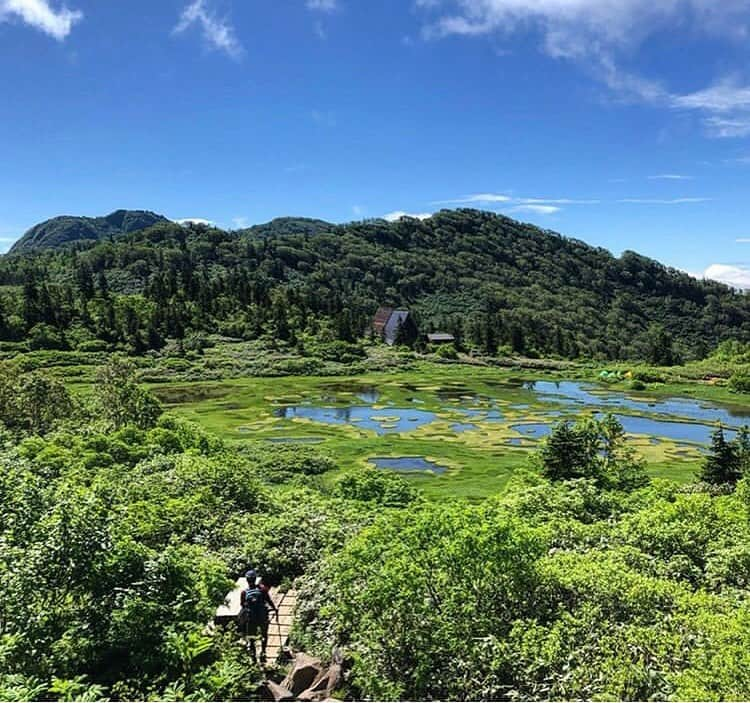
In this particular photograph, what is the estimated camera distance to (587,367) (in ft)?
396

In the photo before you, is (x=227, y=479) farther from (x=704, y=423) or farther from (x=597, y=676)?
(x=704, y=423)

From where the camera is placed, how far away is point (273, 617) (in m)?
16.7

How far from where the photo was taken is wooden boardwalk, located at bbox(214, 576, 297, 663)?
48.7ft

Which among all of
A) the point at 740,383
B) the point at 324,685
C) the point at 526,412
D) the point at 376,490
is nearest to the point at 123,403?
the point at 376,490

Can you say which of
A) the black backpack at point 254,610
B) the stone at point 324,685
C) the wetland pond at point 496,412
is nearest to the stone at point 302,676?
the stone at point 324,685

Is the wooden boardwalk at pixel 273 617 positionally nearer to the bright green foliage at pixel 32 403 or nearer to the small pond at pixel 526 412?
the bright green foliage at pixel 32 403

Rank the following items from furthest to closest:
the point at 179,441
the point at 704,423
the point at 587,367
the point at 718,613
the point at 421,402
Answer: the point at 587,367
the point at 421,402
the point at 704,423
the point at 179,441
the point at 718,613

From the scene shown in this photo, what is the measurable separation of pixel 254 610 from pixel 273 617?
3228 millimetres

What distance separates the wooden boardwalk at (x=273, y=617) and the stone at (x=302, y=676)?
1511 millimetres

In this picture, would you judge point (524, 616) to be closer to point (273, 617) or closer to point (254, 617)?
point (254, 617)

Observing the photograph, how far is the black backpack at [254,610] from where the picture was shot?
13.7 metres

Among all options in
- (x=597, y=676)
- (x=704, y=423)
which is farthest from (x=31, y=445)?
(x=704, y=423)

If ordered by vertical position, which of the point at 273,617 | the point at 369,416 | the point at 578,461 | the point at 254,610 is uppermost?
the point at 578,461

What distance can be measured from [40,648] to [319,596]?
6.94m
